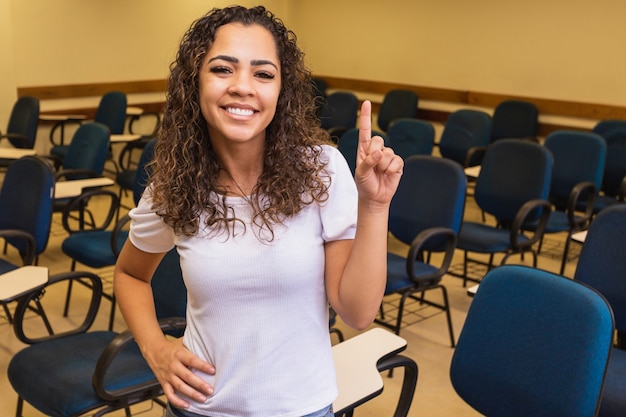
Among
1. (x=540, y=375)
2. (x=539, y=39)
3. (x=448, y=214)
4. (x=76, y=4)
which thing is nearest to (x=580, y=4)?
(x=539, y=39)

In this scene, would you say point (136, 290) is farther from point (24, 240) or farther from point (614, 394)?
point (24, 240)

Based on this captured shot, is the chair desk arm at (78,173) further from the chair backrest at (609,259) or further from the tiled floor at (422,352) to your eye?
the chair backrest at (609,259)

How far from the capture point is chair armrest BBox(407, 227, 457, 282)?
309 cm

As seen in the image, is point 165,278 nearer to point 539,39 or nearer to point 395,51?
point 539,39

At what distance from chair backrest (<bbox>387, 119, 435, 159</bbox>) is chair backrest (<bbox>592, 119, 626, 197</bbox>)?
1.28 metres

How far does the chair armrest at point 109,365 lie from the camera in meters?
1.97

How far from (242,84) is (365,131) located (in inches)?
8.7

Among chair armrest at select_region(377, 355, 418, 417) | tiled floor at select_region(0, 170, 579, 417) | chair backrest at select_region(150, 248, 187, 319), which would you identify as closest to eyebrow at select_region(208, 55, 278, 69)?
chair armrest at select_region(377, 355, 418, 417)

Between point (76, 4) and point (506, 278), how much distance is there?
19.8ft

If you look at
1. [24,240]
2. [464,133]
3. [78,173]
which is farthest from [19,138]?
[464,133]

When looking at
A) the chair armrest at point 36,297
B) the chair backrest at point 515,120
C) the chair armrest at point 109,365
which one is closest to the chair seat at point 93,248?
the chair armrest at point 36,297

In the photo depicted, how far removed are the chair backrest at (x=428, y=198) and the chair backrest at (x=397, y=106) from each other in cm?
379

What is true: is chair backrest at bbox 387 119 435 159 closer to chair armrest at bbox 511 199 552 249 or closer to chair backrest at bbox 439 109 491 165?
chair backrest at bbox 439 109 491 165

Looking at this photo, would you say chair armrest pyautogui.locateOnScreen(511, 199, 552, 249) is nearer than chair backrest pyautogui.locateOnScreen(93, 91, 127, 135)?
Yes
